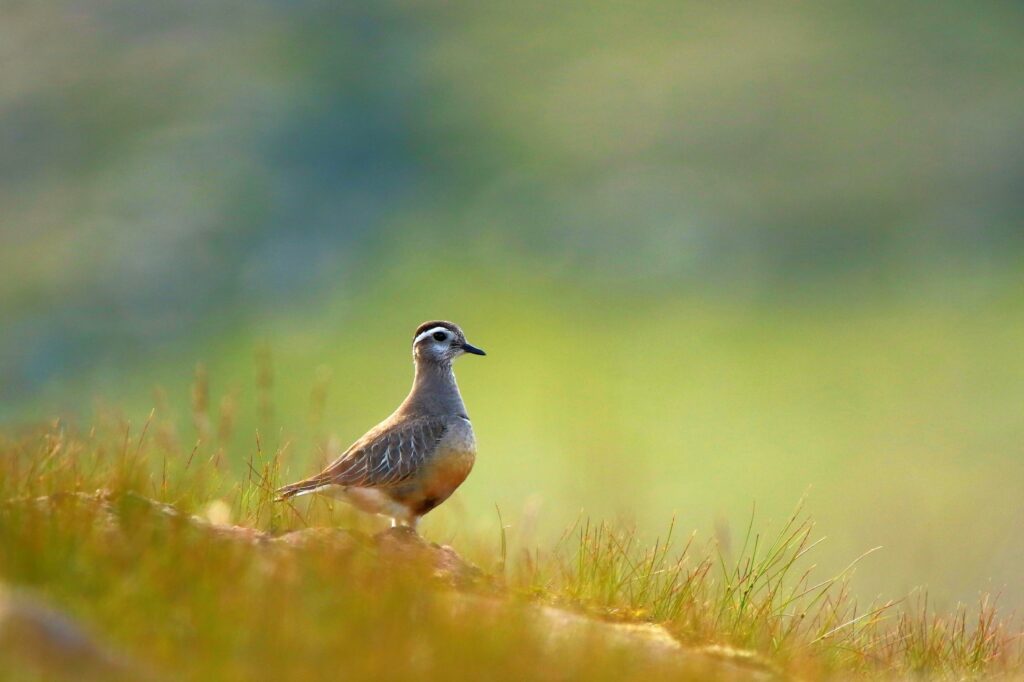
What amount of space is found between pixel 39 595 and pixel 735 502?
496ft

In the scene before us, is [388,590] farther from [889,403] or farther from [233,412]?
[889,403]

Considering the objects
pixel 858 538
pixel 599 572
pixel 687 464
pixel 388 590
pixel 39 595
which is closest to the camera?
pixel 39 595

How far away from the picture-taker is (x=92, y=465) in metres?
11.5

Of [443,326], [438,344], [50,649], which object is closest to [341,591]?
[50,649]

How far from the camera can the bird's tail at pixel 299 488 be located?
1220cm

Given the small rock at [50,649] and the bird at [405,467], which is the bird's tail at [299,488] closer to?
the bird at [405,467]

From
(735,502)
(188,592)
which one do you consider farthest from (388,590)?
(735,502)

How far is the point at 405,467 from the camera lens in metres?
13.0

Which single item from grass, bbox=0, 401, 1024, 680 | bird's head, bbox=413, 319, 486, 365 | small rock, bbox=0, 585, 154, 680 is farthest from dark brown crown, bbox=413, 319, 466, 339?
small rock, bbox=0, 585, 154, 680

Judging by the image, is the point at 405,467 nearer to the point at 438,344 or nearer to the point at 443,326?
the point at 438,344

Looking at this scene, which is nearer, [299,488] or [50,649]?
[50,649]

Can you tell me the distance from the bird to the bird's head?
68 cm

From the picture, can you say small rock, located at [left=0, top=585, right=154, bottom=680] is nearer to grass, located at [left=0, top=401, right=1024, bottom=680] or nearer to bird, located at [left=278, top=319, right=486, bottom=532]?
grass, located at [left=0, top=401, right=1024, bottom=680]

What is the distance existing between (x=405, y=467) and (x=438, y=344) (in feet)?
6.11
